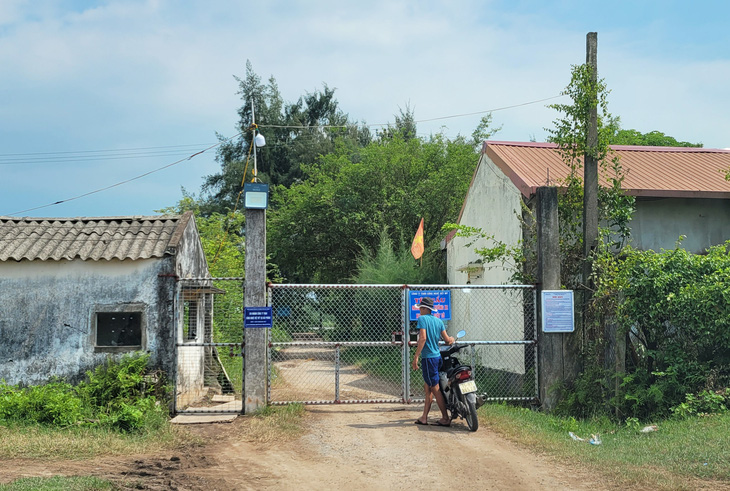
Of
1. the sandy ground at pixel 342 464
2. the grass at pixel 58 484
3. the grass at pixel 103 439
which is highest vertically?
the grass at pixel 58 484

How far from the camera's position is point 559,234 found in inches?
450

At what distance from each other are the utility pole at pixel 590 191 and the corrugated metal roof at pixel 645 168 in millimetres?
1345

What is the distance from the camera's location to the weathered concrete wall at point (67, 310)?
32.6ft

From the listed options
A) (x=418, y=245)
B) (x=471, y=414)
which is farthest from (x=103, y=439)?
(x=418, y=245)

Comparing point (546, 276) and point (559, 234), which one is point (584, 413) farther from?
point (559, 234)

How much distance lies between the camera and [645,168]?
1501 centimetres

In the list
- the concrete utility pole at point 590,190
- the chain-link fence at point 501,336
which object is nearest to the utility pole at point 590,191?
the concrete utility pole at point 590,190

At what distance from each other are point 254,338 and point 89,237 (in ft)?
10.5

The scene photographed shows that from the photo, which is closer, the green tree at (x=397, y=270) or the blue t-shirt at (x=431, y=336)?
the blue t-shirt at (x=431, y=336)

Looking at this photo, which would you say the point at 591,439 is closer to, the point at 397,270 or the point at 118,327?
the point at 118,327

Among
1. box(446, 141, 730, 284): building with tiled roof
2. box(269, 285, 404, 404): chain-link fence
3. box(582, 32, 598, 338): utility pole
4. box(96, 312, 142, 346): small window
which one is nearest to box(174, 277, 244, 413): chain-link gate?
box(96, 312, 142, 346): small window

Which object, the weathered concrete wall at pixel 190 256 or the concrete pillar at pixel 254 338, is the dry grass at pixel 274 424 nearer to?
the concrete pillar at pixel 254 338

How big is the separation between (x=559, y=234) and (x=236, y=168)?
95.2ft

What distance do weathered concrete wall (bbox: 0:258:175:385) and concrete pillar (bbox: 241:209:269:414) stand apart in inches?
44.5
